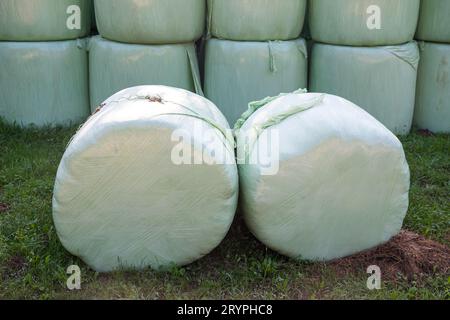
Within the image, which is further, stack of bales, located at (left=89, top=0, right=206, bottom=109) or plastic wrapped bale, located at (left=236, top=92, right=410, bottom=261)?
stack of bales, located at (left=89, top=0, right=206, bottom=109)

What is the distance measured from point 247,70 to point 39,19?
1295mm

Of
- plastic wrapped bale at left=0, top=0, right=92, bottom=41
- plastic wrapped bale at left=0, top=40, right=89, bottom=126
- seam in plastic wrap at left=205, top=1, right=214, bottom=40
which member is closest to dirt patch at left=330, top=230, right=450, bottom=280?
seam in plastic wrap at left=205, top=1, right=214, bottom=40

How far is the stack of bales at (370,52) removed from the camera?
12.0 ft

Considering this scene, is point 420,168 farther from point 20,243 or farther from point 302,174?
point 20,243

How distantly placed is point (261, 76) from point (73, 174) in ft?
6.09

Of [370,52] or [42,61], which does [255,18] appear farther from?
[42,61]

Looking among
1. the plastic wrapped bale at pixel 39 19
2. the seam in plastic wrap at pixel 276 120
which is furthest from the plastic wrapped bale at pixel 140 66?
the seam in plastic wrap at pixel 276 120

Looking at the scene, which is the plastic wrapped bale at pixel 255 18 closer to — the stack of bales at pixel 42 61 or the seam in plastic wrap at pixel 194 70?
the seam in plastic wrap at pixel 194 70

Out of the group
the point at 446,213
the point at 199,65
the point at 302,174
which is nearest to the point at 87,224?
the point at 302,174

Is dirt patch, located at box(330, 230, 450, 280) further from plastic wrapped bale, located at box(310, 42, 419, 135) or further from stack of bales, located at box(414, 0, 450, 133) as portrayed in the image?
stack of bales, located at box(414, 0, 450, 133)

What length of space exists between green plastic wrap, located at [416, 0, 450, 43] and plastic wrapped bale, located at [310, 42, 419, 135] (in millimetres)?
148

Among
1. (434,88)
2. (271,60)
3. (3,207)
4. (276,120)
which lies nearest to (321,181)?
(276,120)

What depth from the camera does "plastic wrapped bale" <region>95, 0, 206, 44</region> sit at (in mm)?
3570

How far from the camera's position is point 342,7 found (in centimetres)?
366
